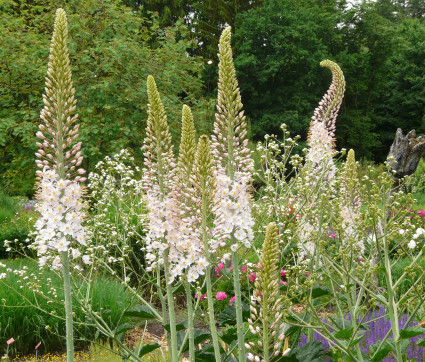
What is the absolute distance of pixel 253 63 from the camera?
26.3 metres

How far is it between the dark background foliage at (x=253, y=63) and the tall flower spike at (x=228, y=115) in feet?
28.1

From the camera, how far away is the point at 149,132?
3082 millimetres

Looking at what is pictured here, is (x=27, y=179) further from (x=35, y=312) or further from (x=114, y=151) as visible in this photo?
(x=35, y=312)

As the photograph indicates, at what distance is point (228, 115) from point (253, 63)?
79.2 ft

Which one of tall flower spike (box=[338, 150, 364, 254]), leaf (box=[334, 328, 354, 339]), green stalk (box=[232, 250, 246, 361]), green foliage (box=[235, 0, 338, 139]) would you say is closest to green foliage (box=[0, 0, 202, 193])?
tall flower spike (box=[338, 150, 364, 254])

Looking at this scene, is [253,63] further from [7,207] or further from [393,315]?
[393,315]

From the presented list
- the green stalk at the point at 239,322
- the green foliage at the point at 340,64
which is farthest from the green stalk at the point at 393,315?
the green foliage at the point at 340,64

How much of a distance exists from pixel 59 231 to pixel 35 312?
12.7ft

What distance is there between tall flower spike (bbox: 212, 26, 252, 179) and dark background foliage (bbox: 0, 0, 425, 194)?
28.1 ft

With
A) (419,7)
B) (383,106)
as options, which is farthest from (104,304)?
(419,7)

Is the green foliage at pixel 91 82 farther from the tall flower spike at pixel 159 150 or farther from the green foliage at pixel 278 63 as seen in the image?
the green foliage at pixel 278 63

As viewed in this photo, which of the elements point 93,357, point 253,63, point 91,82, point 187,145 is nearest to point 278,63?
point 253,63

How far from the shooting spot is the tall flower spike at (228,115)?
Answer: 2873 millimetres

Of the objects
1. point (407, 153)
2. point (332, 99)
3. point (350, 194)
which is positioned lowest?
point (350, 194)
